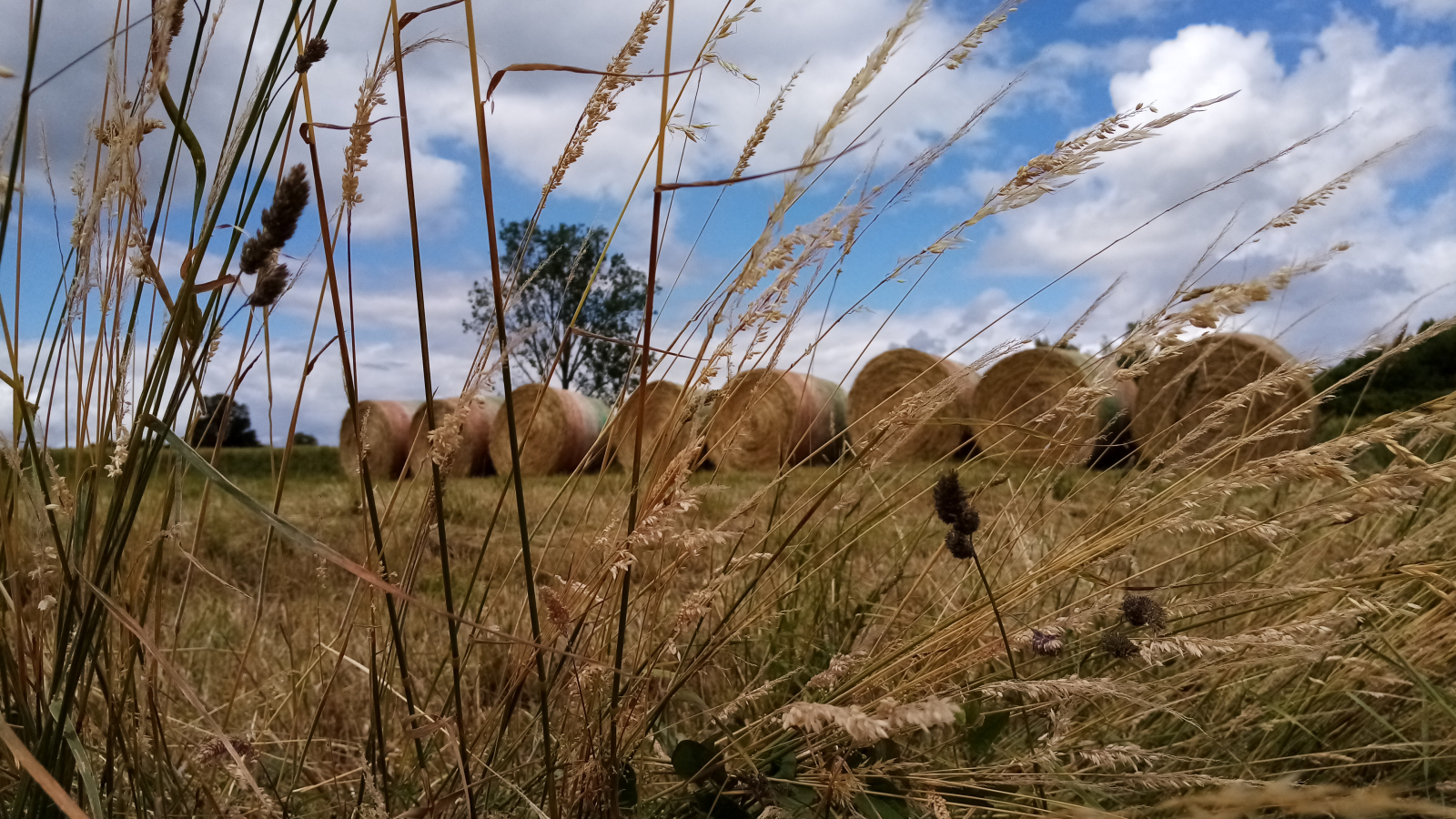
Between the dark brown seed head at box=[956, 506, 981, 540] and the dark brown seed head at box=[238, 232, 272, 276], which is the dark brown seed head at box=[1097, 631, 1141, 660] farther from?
the dark brown seed head at box=[238, 232, 272, 276]

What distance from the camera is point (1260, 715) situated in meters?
1.36

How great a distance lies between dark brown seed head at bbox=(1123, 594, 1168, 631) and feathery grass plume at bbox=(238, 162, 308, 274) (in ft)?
3.15

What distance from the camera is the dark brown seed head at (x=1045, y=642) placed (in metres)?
1.08

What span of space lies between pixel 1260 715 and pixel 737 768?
0.79 meters

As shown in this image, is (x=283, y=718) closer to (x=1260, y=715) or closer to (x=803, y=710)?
(x=803, y=710)

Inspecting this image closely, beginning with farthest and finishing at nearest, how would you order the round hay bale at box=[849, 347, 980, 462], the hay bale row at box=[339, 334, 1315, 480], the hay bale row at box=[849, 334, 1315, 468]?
1. the round hay bale at box=[849, 347, 980, 462]
2. the hay bale row at box=[849, 334, 1315, 468]
3. the hay bale row at box=[339, 334, 1315, 480]

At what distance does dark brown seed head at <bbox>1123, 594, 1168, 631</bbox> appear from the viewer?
1138 mm

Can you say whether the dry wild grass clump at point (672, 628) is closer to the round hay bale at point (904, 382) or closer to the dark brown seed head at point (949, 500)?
the dark brown seed head at point (949, 500)

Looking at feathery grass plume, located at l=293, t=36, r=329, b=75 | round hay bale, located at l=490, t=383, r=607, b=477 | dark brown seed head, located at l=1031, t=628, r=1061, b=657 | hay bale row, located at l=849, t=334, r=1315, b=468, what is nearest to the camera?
feathery grass plume, located at l=293, t=36, r=329, b=75

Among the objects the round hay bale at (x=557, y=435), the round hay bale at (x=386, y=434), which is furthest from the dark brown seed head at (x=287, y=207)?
the round hay bale at (x=386, y=434)

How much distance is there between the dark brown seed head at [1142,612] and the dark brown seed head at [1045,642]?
89mm

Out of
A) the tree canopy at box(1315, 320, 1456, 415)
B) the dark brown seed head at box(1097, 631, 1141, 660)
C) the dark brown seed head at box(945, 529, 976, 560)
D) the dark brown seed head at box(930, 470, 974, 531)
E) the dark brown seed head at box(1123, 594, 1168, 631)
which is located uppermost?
the tree canopy at box(1315, 320, 1456, 415)

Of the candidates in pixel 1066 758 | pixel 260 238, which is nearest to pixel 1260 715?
pixel 1066 758

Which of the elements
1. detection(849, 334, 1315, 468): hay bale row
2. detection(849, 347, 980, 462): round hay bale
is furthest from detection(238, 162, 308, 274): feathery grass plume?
detection(849, 347, 980, 462): round hay bale
